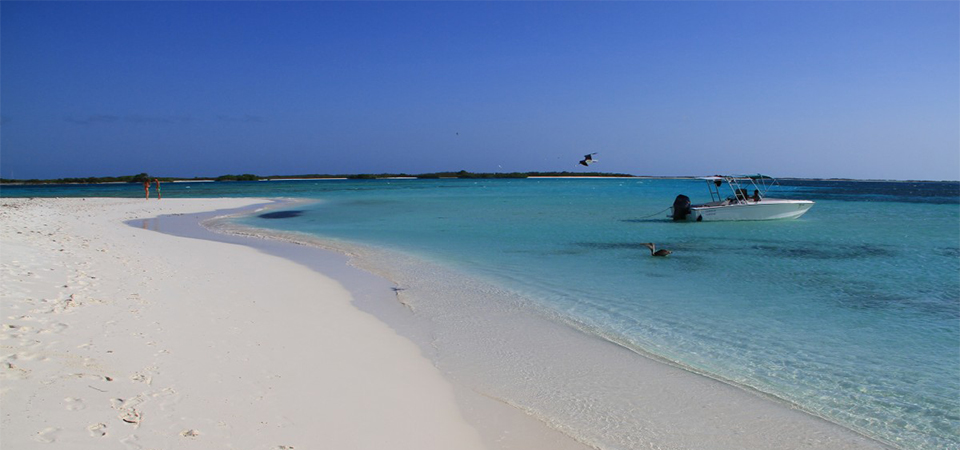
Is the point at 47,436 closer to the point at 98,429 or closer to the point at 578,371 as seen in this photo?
the point at 98,429

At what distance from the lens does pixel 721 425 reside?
16.5 ft

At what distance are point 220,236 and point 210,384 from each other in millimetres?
15406

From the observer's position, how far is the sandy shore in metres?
4.15

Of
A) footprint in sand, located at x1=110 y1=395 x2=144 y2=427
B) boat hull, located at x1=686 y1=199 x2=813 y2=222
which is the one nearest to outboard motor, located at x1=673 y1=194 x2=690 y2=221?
boat hull, located at x1=686 y1=199 x2=813 y2=222

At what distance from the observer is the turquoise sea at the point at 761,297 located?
19.5ft

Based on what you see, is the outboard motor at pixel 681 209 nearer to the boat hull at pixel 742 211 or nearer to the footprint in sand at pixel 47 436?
the boat hull at pixel 742 211

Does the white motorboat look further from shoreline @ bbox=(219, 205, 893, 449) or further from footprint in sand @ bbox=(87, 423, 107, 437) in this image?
footprint in sand @ bbox=(87, 423, 107, 437)

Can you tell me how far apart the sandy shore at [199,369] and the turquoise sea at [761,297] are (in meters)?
1.12

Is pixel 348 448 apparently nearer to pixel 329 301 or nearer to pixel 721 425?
pixel 721 425

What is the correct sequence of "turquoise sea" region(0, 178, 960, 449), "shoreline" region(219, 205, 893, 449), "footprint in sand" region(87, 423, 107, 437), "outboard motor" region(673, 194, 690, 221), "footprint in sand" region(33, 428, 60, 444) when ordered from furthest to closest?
"outboard motor" region(673, 194, 690, 221), "turquoise sea" region(0, 178, 960, 449), "shoreline" region(219, 205, 893, 449), "footprint in sand" region(87, 423, 107, 437), "footprint in sand" region(33, 428, 60, 444)

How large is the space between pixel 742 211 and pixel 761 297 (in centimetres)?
1623

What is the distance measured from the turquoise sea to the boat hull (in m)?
2.32

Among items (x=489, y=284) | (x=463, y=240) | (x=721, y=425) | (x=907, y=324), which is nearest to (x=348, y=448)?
(x=721, y=425)

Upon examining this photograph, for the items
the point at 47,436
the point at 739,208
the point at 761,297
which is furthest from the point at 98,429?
the point at 739,208
